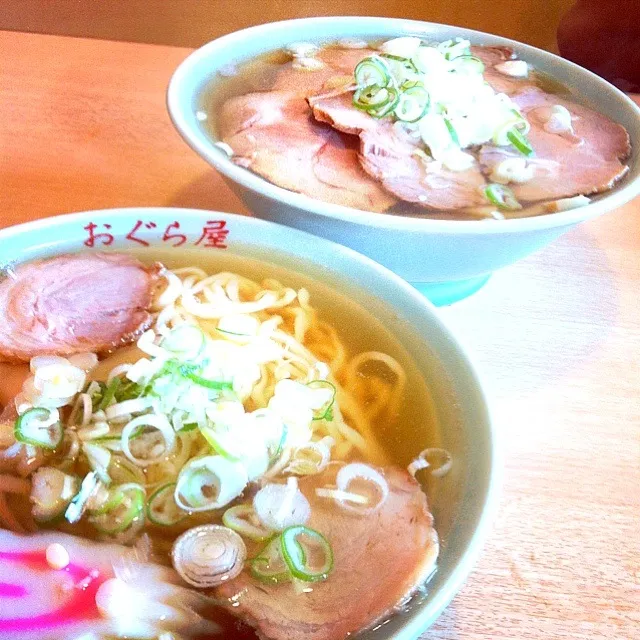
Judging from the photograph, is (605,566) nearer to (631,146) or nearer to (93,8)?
(631,146)

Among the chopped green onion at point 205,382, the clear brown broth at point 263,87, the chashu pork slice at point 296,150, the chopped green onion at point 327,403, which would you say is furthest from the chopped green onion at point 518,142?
the chopped green onion at point 205,382

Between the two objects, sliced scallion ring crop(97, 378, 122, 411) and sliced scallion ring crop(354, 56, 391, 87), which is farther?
sliced scallion ring crop(354, 56, 391, 87)

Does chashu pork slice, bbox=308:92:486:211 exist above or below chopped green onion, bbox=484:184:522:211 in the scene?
above

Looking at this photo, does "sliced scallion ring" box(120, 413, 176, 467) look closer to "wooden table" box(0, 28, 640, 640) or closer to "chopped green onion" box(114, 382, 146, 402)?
"chopped green onion" box(114, 382, 146, 402)

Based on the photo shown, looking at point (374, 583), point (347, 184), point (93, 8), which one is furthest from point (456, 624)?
point (93, 8)

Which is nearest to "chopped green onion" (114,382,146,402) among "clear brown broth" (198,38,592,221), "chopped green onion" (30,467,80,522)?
"chopped green onion" (30,467,80,522)
